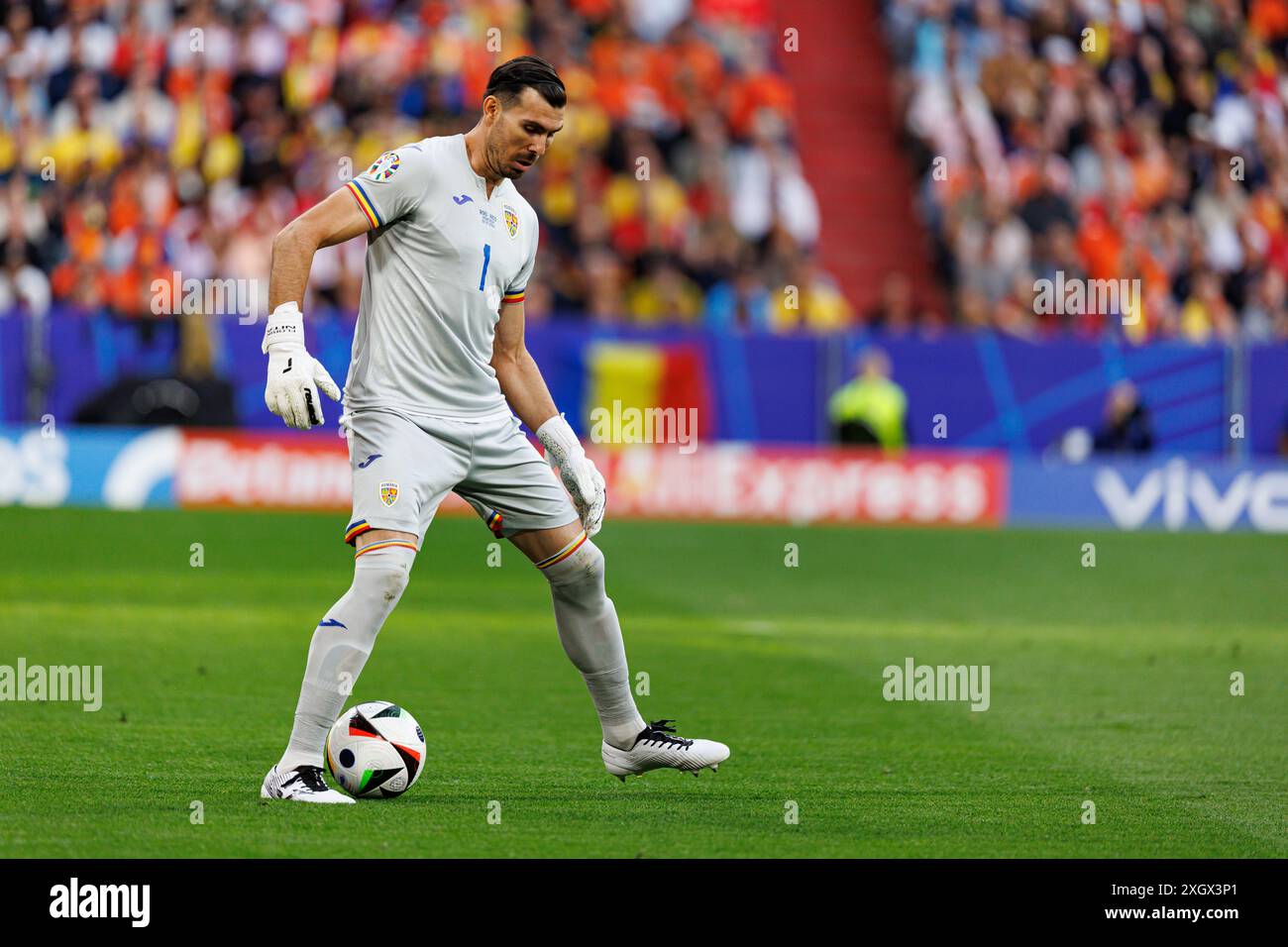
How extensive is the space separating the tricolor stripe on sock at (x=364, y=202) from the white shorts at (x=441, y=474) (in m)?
0.68

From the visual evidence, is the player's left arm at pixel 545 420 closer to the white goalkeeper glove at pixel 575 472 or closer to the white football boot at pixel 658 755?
the white goalkeeper glove at pixel 575 472

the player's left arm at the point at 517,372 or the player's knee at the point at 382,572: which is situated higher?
the player's left arm at the point at 517,372

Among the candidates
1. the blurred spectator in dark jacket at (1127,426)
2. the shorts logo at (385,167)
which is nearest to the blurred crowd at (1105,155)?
the blurred spectator in dark jacket at (1127,426)

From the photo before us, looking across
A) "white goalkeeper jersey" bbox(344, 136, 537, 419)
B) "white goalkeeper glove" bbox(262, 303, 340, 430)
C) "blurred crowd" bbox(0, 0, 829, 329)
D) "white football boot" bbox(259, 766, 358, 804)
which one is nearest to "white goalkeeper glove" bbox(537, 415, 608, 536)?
"white goalkeeper jersey" bbox(344, 136, 537, 419)

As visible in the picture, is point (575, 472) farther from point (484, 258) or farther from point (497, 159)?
point (497, 159)

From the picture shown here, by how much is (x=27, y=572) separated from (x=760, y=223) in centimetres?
1228

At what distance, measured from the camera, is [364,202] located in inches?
282

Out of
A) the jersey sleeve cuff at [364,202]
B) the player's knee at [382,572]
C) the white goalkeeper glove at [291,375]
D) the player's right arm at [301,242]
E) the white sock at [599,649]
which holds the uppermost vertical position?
the jersey sleeve cuff at [364,202]

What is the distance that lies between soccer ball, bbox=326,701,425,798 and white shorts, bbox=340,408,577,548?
0.66m

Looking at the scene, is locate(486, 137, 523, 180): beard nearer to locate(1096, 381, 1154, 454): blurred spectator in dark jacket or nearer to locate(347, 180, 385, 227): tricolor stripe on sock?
locate(347, 180, 385, 227): tricolor stripe on sock

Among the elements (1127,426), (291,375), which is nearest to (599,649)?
(291,375)

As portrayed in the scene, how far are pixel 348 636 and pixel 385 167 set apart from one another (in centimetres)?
163

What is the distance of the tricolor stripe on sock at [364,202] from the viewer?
7.15 meters

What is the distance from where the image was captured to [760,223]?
25.1 m
